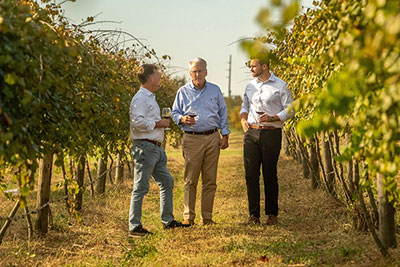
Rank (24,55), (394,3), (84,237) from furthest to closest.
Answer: (84,237)
(24,55)
(394,3)

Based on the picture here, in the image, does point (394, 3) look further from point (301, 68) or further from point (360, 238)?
point (360, 238)

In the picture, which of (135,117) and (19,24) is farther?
(135,117)

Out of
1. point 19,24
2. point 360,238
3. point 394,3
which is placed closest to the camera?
point 394,3

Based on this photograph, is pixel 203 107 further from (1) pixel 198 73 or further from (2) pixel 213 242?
(2) pixel 213 242

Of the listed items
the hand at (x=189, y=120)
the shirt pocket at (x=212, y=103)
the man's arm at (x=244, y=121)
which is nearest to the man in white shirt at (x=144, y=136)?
the hand at (x=189, y=120)

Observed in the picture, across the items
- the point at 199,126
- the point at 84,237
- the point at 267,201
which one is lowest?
the point at 84,237

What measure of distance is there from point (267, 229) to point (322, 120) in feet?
11.9

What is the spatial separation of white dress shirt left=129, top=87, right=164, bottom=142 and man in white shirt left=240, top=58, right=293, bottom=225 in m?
1.16

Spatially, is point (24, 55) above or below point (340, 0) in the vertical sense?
below

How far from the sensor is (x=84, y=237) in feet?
20.4

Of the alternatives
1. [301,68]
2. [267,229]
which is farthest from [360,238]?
[301,68]

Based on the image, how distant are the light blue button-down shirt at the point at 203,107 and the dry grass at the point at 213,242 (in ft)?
4.14

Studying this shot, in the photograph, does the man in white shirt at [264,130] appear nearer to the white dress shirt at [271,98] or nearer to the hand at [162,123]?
the white dress shirt at [271,98]

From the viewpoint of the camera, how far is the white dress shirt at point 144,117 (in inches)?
223
